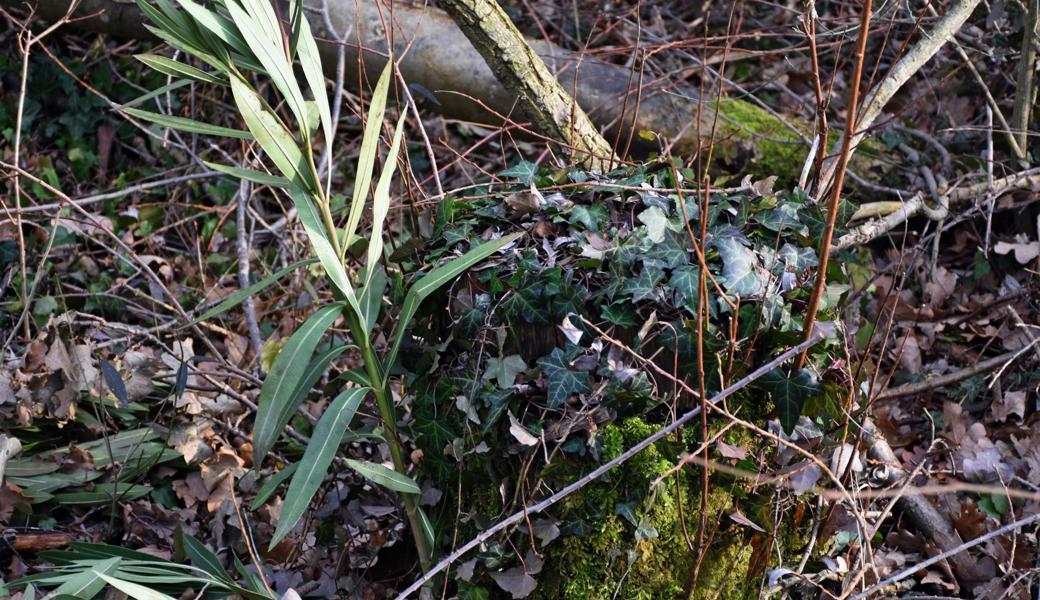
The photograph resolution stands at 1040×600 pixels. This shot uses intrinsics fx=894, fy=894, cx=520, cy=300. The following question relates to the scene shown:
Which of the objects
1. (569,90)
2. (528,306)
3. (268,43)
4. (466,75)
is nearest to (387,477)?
(528,306)

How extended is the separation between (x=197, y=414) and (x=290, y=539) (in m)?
0.60

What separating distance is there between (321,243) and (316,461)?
497 mm

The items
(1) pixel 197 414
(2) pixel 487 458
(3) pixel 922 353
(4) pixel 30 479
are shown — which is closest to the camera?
(2) pixel 487 458

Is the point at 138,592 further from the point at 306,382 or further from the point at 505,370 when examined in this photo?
the point at 505,370

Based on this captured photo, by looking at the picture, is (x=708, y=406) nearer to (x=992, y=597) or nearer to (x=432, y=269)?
(x=432, y=269)

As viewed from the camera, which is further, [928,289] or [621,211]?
[928,289]

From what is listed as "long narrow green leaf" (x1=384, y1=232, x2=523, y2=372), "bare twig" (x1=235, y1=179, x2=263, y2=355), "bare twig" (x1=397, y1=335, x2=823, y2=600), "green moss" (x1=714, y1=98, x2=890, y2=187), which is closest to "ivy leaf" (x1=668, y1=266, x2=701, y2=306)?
"bare twig" (x1=397, y1=335, x2=823, y2=600)

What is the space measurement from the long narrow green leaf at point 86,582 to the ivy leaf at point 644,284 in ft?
4.61

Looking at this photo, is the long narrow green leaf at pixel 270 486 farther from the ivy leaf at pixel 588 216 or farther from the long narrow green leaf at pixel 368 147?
the ivy leaf at pixel 588 216

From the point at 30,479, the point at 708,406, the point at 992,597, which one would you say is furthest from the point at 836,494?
the point at 30,479

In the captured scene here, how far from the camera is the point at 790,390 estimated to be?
2074mm

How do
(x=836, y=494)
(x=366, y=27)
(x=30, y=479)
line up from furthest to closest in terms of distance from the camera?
1. (x=366, y=27)
2. (x=30, y=479)
3. (x=836, y=494)

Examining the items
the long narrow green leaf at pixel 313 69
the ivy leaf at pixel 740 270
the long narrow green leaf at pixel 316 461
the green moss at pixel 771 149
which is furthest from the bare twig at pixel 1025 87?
the long narrow green leaf at pixel 316 461

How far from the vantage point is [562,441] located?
213 cm
